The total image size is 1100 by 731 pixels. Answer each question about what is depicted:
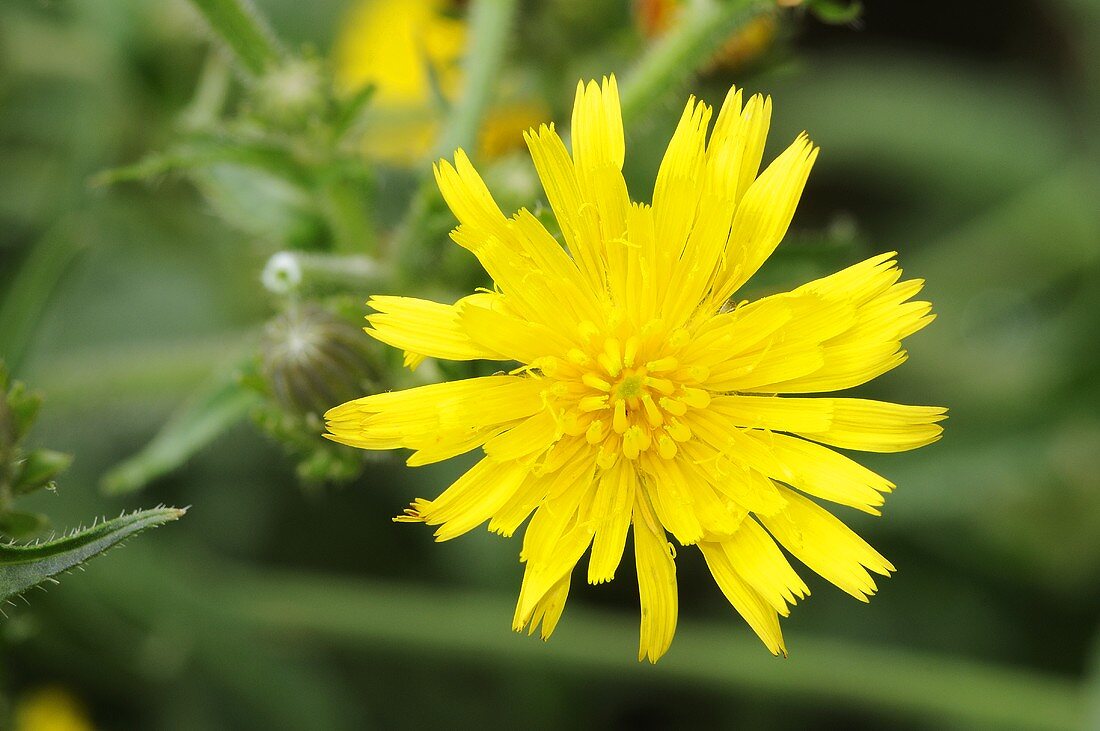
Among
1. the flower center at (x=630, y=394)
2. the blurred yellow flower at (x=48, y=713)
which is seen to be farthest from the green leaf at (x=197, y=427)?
the blurred yellow flower at (x=48, y=713)

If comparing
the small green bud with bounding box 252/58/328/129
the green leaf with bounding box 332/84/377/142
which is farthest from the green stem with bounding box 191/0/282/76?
the green leaf with bounding box 332/84/377/142

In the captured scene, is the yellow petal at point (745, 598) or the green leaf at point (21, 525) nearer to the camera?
the yellow petal at point (745, 598)

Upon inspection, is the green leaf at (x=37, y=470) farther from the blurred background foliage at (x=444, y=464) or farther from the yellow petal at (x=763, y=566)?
the yellow petal at (x=763, y=566)

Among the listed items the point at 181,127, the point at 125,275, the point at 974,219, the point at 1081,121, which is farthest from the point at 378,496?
the point at 1081,121

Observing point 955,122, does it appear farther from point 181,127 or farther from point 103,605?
point 103,605

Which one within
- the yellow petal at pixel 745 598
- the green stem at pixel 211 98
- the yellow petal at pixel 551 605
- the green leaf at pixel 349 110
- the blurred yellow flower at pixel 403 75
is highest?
the blurred yellow flower at pixel 403 75

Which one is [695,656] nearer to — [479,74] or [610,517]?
[610,517]
